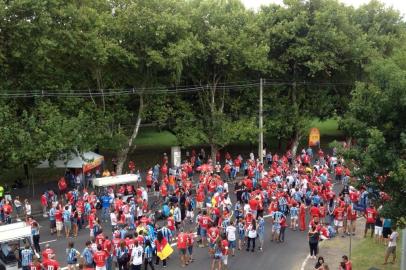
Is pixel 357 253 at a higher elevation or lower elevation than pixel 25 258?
lower

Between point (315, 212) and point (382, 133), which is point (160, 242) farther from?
point (382, 133)

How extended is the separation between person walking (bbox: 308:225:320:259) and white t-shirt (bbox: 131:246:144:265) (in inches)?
254

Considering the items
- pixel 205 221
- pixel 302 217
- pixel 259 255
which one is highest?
pixel 205 221

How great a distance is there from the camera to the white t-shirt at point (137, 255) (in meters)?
16.5

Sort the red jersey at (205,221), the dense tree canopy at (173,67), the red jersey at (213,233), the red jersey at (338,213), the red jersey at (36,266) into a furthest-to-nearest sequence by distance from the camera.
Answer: the dense tree canopy at (173,67)
the red jersey at (338,213)
the red jersey at (205,221)
the red jersey at (213,233)
the red jersey at (36,266)

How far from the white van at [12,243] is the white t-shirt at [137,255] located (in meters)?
3.61

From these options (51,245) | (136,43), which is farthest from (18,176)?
(51,245)

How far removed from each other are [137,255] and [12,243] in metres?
4.18

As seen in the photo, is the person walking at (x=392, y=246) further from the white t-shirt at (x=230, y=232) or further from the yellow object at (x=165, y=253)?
the yellow object at (x=165, y=253)

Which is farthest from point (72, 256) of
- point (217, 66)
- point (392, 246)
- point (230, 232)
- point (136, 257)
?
point (217, 66)

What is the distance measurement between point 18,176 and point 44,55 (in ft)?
32.1

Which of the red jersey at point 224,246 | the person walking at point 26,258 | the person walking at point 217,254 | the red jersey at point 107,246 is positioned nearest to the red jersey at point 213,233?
the person walking at point 217,254

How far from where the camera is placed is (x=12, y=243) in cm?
1683

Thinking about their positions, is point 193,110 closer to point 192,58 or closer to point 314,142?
point 192,58
